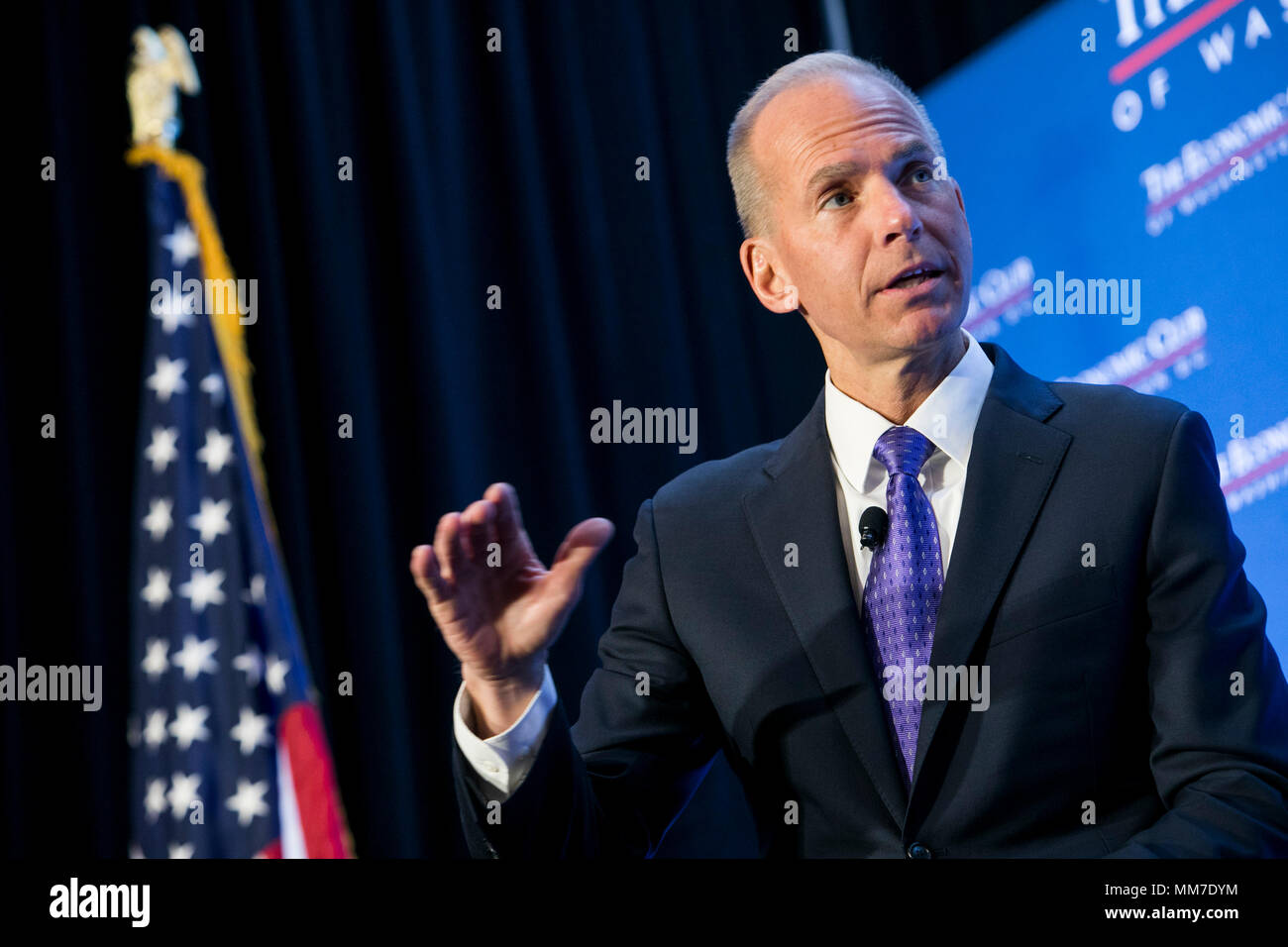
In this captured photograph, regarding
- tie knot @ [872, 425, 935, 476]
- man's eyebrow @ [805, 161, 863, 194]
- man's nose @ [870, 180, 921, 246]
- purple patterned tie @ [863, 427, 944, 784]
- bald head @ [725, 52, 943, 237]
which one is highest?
bald head @ [725, 52, 943, 237]

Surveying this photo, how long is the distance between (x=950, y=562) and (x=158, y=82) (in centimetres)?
232

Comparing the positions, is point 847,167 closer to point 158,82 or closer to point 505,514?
point 505,514

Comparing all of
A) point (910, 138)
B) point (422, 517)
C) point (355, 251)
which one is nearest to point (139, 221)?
point (355, 251)

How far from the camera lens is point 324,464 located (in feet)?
9.37

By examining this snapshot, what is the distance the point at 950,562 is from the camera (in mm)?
1616

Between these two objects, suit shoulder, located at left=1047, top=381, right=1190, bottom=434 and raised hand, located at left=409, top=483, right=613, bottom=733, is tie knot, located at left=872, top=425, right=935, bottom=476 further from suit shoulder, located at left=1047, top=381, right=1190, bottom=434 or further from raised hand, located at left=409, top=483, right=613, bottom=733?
raised hand, located at left=409, top=483, right=613, bottom=733

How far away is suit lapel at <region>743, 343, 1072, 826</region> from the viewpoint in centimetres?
160

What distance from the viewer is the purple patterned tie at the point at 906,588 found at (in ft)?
5.33

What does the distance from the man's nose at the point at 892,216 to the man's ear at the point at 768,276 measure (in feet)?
0.74

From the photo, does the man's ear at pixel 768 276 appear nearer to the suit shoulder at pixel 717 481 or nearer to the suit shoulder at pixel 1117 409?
the suit shoulder at pixel 717 481

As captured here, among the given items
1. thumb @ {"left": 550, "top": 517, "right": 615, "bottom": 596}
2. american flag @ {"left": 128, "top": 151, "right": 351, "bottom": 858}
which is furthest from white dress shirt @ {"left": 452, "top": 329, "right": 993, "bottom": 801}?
american flag @ {"left": 128, "top": 151, "right": 351, "bottom": 858}

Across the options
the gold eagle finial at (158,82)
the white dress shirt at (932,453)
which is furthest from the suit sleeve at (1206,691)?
the gold eagle finial at (158,82)

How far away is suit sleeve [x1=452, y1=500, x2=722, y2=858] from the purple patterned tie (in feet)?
1.00
